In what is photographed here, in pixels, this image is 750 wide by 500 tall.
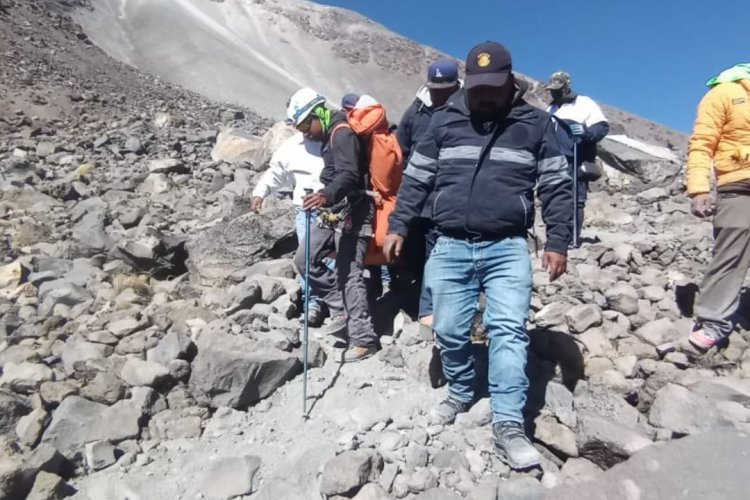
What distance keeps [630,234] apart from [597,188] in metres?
3.08

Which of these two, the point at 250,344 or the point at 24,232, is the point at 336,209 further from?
the point at 24,232

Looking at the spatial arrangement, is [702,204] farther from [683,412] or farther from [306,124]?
[306,124]

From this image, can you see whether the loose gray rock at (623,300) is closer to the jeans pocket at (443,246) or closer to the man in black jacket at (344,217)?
the man in black jacket at (344,217)

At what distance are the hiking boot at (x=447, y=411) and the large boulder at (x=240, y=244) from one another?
10.3 ft

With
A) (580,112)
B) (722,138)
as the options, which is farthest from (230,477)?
(580,112)

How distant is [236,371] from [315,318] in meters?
1.06

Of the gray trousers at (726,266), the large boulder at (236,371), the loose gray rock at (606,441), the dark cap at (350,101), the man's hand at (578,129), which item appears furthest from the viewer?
the man's hand at (578,129)

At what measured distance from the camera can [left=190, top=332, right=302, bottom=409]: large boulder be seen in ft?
14.2

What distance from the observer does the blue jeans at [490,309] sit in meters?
3.40

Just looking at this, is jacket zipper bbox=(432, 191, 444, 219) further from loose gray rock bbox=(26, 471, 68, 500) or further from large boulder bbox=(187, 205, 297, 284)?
large boulder bbox=(187, 205, 297, 284)

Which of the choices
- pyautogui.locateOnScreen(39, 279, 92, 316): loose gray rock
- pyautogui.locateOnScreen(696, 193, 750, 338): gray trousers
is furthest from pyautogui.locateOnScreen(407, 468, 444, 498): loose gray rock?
pyautogui.locateOnScreen(39, 279, 92, 316): loose gray rock

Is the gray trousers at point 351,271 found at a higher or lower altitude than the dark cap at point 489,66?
lower

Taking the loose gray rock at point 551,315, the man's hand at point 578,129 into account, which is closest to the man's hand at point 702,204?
the loose gray rock at point 551,315

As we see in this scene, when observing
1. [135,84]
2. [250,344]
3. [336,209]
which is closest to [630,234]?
[336,209]
